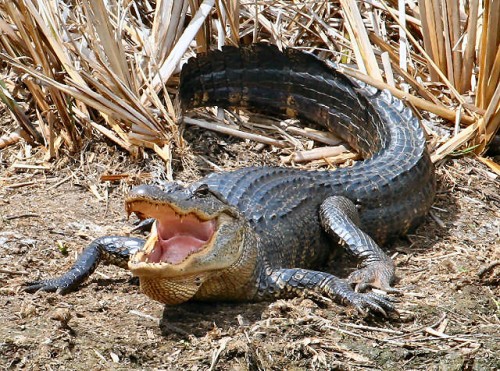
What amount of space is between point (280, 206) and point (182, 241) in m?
1.04

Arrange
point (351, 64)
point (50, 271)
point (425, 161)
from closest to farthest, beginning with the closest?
point (50, 271)
point (425, 161)
point (351, 64)

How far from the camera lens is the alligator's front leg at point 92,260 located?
4.20 metres

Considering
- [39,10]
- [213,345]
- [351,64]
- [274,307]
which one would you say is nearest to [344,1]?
[351,64]

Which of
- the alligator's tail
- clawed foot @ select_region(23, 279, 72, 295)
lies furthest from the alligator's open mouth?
the alligator's tail

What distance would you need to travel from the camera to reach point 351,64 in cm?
665

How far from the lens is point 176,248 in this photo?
396 centimetres

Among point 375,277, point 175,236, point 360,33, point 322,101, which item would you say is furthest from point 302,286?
point 360,33

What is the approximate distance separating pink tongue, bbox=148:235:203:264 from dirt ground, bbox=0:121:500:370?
0.31 metres

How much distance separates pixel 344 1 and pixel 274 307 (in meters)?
2.98

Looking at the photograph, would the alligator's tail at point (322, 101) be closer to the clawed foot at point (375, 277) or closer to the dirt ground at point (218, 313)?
the dirt ground at point (218, 313)

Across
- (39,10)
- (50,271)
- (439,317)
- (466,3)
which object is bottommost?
(439,317)

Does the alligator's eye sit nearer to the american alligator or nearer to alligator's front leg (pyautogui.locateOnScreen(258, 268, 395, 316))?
the american alligator

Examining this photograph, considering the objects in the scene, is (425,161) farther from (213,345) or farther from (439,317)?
(213,345)

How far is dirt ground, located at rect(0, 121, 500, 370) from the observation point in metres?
3.61
